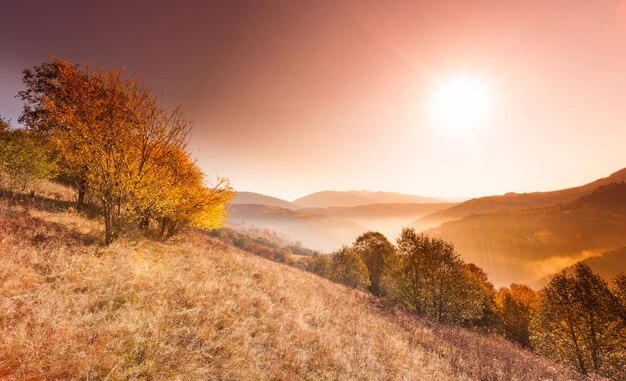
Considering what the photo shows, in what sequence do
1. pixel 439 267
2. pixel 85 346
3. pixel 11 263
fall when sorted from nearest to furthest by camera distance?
pixel 85 346 < pixel 11 263 < pixel 439 267

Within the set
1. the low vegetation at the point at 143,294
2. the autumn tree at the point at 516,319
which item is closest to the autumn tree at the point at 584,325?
the autumn tree at the point at 516,319

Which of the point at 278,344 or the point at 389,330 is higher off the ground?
the point at 278,344

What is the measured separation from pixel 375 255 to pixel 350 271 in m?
9.41

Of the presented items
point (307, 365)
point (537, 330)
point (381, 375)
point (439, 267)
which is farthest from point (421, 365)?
point (537, 330)

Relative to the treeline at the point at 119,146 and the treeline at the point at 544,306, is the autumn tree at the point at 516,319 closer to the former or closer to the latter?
the treeline at the point at 544,306

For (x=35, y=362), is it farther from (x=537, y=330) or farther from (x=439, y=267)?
(x=537, y=330)

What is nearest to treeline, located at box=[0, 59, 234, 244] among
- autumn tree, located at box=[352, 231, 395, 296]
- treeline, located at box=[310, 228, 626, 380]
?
treeline, located at box=[310, 228, 626, 380]

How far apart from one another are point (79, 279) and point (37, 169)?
15746 millimetres

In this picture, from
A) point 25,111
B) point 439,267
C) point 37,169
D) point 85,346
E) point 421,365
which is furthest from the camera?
point 439,267

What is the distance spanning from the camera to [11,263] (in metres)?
7.47

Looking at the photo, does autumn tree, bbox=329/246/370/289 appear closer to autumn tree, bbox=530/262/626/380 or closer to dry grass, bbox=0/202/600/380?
autumn tree, bbox=530/262/626/380

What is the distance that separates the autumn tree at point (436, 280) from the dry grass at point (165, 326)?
76.4 ft

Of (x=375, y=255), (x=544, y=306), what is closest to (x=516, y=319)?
(x=544, y=306)

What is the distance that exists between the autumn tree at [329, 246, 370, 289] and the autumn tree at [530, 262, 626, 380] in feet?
96.7
